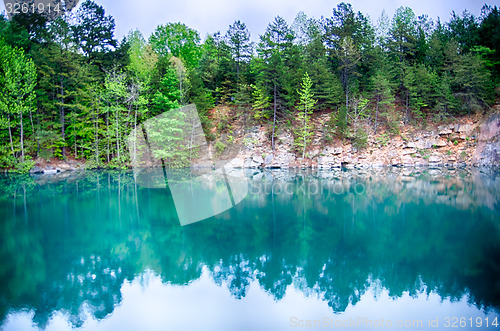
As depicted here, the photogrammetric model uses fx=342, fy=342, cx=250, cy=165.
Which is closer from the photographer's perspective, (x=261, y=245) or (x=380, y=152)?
(x=261, y=245)

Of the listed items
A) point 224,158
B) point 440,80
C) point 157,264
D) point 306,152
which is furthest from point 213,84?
point 157,264

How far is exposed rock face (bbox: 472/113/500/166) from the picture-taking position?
1373 inches

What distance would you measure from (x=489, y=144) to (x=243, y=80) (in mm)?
27572

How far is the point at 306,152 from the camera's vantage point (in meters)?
38.2

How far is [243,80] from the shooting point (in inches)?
1644

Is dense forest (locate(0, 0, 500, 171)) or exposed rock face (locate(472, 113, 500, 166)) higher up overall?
dense forest (locate(0, 0, 500, 171))

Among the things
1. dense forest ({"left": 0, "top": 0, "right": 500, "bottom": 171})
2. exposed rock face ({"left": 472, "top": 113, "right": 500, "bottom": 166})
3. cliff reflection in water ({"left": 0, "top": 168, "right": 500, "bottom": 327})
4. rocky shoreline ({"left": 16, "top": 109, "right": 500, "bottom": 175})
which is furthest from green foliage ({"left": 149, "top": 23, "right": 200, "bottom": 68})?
exposed rock face ({"left": 472, "top": 113, "right": 500, "bottom": 166})

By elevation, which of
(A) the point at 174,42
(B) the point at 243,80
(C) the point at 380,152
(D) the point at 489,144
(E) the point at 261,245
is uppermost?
(A) the point at 174,42

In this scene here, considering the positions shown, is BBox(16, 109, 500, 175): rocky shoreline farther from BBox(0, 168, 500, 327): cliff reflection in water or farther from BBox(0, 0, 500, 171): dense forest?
BBox(0, 168, 500, 327): cliff reflection in water

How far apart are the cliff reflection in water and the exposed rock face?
1378cm

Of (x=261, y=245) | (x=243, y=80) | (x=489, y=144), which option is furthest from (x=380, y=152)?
(x=261, y=245)

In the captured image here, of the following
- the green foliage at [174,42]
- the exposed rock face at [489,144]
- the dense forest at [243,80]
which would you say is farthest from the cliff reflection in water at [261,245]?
the green foliage at [174,42]

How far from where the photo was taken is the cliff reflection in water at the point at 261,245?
9.72 meters

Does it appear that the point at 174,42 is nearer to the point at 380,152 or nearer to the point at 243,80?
the point at 243,80
